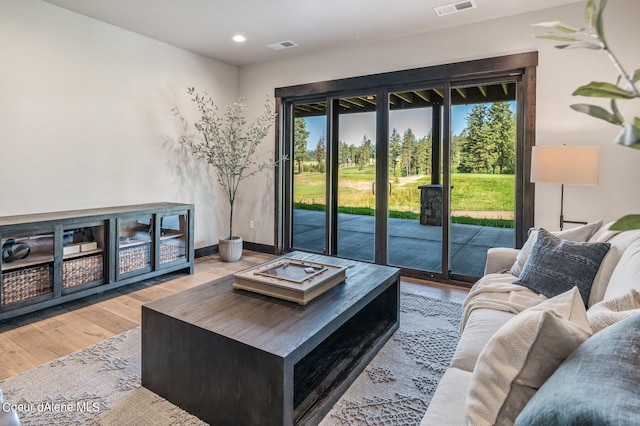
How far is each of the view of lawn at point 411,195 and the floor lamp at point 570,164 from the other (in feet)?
2.67

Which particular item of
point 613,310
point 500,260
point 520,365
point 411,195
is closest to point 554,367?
point 520,365

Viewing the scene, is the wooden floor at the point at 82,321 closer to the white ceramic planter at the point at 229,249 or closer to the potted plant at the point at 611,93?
the white ceramic planter at the point at 229,249

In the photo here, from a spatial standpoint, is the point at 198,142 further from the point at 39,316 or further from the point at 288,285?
the point at 288,285

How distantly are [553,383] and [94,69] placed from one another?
4.40 m

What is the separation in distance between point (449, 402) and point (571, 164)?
2.46m

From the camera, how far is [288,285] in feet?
6.71

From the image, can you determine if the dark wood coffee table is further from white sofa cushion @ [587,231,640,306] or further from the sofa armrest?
white sofa cushion @ [587,231,640,306]

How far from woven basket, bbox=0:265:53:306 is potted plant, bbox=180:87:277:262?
1.99 meters

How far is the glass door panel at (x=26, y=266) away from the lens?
273cm

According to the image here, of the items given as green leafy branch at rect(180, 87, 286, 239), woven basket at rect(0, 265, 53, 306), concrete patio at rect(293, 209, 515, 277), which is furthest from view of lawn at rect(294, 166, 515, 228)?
woven basket at rect(0, 265, 53, 306)

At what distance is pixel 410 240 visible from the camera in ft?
14.5

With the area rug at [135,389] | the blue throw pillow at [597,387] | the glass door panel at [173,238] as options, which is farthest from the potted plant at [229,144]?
the blue throw pillow at [597,387]

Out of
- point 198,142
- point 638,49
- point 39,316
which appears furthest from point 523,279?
point 198,142

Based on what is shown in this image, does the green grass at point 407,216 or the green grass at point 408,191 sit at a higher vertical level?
the green grass at point 408,191
